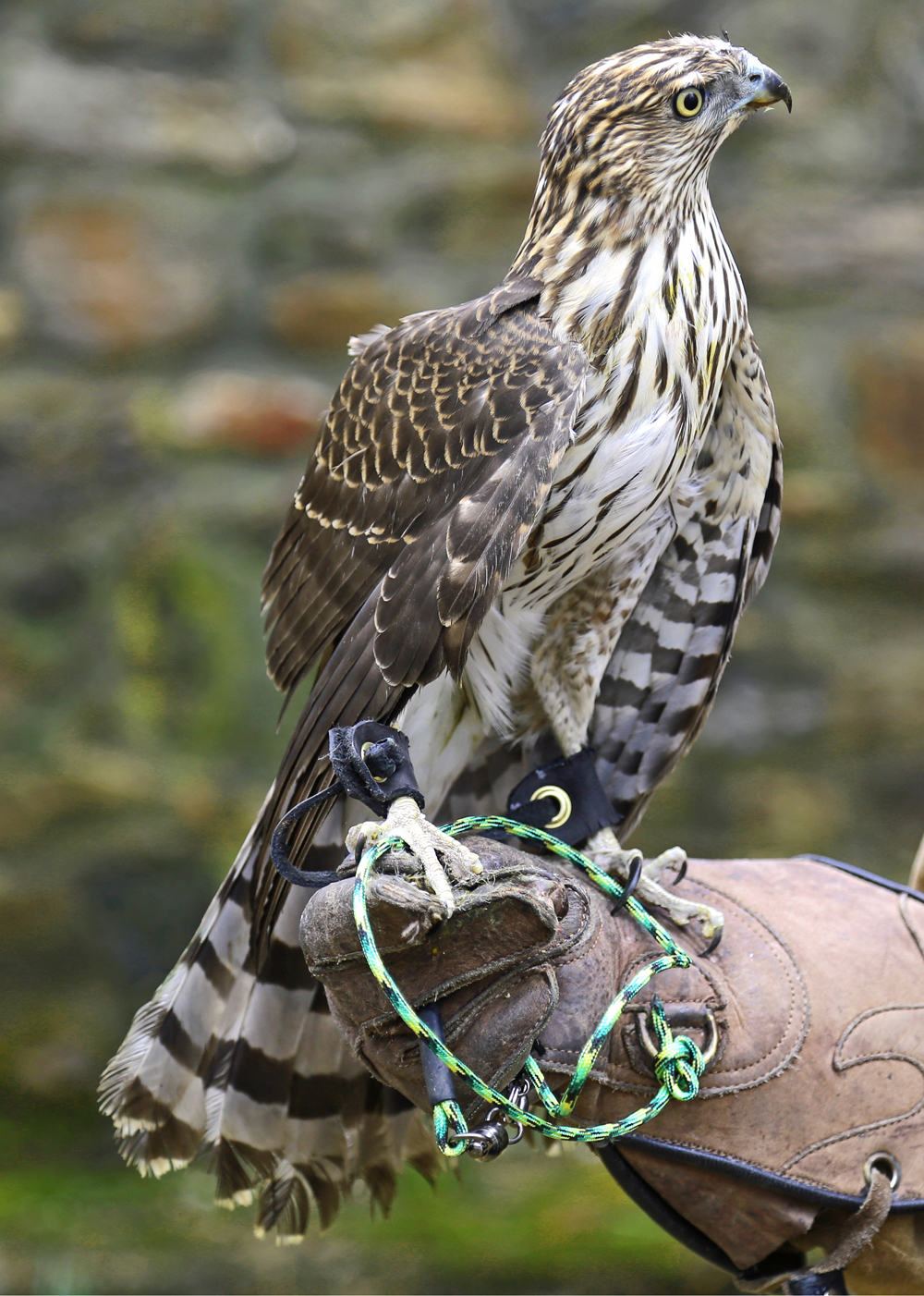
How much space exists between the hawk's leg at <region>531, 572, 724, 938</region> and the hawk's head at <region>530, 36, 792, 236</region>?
1.65 ft

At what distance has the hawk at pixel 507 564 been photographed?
4.87 ft

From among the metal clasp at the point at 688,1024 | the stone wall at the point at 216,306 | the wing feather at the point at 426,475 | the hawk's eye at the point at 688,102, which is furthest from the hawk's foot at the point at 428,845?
the stone wall at the point at 216,306

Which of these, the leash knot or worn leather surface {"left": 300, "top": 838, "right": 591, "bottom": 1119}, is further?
the leash knot

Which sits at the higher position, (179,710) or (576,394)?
(576,394)

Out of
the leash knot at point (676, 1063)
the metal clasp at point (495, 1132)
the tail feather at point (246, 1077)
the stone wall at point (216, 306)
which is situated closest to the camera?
the metal clasp at point (495, 1132)

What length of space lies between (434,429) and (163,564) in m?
1.32

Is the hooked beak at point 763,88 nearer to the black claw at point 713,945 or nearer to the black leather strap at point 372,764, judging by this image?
the black leather strap at point 372,764

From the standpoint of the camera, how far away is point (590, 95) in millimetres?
1596

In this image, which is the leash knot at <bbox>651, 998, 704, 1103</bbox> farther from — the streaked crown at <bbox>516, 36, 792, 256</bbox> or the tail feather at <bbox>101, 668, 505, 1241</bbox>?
the streaked crown at <bbox>516, 36, 792, 256</bbox>

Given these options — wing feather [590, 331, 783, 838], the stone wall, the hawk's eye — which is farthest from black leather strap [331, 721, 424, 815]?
the stone wall

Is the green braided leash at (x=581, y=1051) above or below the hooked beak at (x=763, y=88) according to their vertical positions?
below

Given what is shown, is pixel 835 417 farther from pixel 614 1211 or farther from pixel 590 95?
pixel 614 1211

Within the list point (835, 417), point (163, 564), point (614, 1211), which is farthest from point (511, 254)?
point (614, 1211)

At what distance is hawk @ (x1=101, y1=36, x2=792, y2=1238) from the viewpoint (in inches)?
58.4
